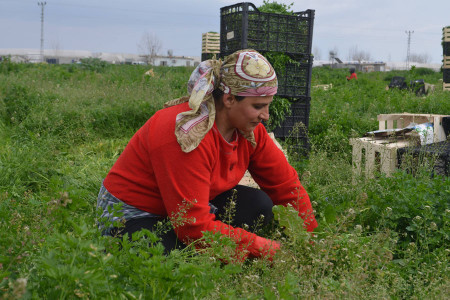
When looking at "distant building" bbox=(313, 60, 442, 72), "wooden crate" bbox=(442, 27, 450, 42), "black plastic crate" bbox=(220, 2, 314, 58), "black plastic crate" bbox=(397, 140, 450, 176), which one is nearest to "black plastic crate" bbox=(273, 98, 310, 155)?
"black plastic crate" bbox=(220, 2, 314, 58)

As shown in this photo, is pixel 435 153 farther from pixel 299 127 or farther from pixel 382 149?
pixel 299 127

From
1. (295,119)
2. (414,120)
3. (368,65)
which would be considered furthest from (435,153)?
(368,65)

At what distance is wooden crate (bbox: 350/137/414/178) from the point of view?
4508 millimetres

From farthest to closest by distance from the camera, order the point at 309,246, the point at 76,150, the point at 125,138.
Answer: the point at 125,138
the point at 76,150
the point at 309,246

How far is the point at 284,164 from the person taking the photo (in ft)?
11.2

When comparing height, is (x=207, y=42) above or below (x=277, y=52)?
above

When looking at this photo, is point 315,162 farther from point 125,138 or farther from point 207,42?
point 207,42

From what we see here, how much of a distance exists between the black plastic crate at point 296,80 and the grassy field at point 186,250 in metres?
0.62

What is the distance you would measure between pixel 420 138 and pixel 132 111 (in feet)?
13.7

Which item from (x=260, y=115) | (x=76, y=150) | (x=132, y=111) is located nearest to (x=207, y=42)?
(x=132, y=111)

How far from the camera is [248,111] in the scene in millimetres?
2840

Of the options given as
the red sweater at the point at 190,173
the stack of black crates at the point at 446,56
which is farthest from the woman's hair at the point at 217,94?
the stack of black crates at the point at 446,56

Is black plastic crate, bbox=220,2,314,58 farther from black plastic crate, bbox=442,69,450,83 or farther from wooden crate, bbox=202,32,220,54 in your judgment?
black plastic crate, bbox=442,69,450,83

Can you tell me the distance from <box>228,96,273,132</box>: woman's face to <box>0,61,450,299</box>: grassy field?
54cm
